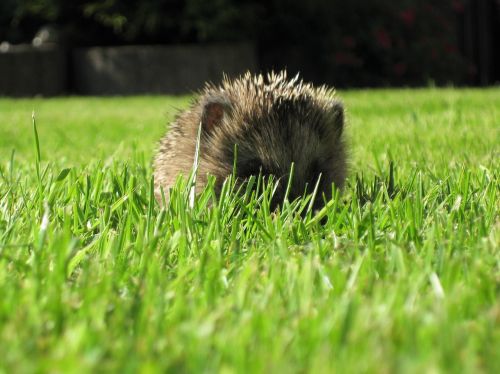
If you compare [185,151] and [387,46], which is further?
[387,46]

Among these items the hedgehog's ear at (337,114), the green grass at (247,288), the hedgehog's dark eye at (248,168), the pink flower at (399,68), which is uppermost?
the pink flower at (399,68)

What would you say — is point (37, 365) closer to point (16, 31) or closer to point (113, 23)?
point (113, 23)

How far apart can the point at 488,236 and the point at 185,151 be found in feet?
6.17

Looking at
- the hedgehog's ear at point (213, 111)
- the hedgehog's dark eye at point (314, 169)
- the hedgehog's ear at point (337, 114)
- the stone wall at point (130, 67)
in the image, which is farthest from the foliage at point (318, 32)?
the hedgehog's dark eye at point (314, 169)

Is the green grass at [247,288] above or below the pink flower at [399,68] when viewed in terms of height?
below

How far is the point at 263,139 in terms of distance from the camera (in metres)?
3.49

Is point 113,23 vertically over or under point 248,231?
over

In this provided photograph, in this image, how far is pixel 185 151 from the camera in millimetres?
3707

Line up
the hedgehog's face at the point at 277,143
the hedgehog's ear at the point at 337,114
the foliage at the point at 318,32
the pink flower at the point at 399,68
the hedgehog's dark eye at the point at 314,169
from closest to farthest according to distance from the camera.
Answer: the hedgehog's face at the point at 277,143 < the hedgehog's dark eye at the point at 314,169 < the hedgehog's ear at the point at 337,114 < the foliage at the point at 318,32 < the pink flower at the point at 399,68

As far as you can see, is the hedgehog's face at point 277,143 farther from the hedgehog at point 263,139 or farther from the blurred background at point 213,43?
the blurred background at point 213,43

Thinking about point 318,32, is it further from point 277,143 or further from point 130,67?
point 277,143

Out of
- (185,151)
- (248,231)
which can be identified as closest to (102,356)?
(248,231)

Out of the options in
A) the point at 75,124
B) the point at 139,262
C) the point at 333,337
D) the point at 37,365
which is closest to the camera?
the point at 37,365

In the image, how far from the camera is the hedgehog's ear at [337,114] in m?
3.88
